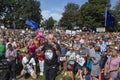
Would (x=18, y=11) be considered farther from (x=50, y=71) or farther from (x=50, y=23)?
(x=50, y=71)

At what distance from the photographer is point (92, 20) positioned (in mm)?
103000

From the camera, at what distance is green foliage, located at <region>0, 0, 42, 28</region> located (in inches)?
4601

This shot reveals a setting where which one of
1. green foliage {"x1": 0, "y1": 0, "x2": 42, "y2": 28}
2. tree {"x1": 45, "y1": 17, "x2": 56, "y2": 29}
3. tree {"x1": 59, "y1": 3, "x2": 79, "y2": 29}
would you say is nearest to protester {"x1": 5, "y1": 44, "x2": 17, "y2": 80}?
green foliage {"x1": 0, "y1": 0, "x2": 42, "y2": 28}

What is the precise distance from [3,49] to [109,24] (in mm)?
11854

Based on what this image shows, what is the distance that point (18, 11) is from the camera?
12075 centimetres

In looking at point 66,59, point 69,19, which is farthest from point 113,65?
point 69,19

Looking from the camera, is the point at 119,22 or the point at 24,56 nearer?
the point at 24,56

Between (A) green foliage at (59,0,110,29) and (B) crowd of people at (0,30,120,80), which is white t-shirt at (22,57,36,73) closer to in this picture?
(B) crowd of people at (0,30,120,80)

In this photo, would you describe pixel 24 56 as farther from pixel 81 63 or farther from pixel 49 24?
pixel 49 24

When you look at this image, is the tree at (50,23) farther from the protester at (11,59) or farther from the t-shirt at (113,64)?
the t-shirt at (113,64)

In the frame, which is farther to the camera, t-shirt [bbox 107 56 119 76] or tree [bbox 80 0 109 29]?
tree [bbox 80 0 109 29]

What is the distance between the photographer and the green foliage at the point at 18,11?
117 metres

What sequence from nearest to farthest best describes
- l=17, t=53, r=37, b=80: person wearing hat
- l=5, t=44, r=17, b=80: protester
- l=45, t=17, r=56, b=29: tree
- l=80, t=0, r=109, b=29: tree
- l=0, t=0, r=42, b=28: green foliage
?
l=5, t=44, r=17, b=80: protester, l=17, t=53, r=37, b=80: person wearing hat, l=80, t=0, r=109, b=29: tree, l=0, t=0, r=42, b=28: green foliage, l=45, t=17, r=56, b=29: tree

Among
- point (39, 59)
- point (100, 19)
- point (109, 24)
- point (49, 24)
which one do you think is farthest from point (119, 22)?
point (39, 59)
